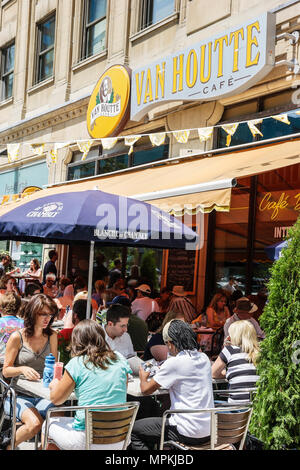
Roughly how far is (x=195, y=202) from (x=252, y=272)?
146 inches

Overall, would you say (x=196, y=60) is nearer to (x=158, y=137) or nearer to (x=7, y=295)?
(x=158, y=137)

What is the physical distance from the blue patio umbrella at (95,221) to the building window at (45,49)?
12769mm

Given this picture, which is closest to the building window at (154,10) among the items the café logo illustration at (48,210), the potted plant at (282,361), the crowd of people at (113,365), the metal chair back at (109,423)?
the café logo illustration at (48,210)

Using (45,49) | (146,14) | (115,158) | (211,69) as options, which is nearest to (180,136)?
(211,69)

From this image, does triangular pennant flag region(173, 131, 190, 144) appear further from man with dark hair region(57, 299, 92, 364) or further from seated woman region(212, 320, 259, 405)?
seated woman region(212, 320, 259, 405)

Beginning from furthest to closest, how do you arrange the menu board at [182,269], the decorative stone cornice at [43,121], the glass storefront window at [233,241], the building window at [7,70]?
1. the building window at [7,70]
2. the decorative stone cornice at [43,121]
3. the menu board at [182,269]
4. the glass storefront window at [233,241]

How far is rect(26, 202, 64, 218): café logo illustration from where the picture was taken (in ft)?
20.4

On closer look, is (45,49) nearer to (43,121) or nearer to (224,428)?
(43,121)

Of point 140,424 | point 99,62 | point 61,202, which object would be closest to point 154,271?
point 99,62

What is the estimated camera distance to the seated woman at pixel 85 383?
13.6 feet

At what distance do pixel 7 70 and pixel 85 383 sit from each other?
64.6 feet

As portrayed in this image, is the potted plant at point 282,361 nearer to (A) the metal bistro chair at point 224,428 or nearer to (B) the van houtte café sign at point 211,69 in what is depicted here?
(A) the metal bistro chair at point 224,428

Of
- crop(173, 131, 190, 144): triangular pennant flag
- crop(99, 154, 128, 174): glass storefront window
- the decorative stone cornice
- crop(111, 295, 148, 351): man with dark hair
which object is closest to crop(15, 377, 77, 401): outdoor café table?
crop(111, 295, 148, 351): man with dark hair

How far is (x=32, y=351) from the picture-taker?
519 centimetres
